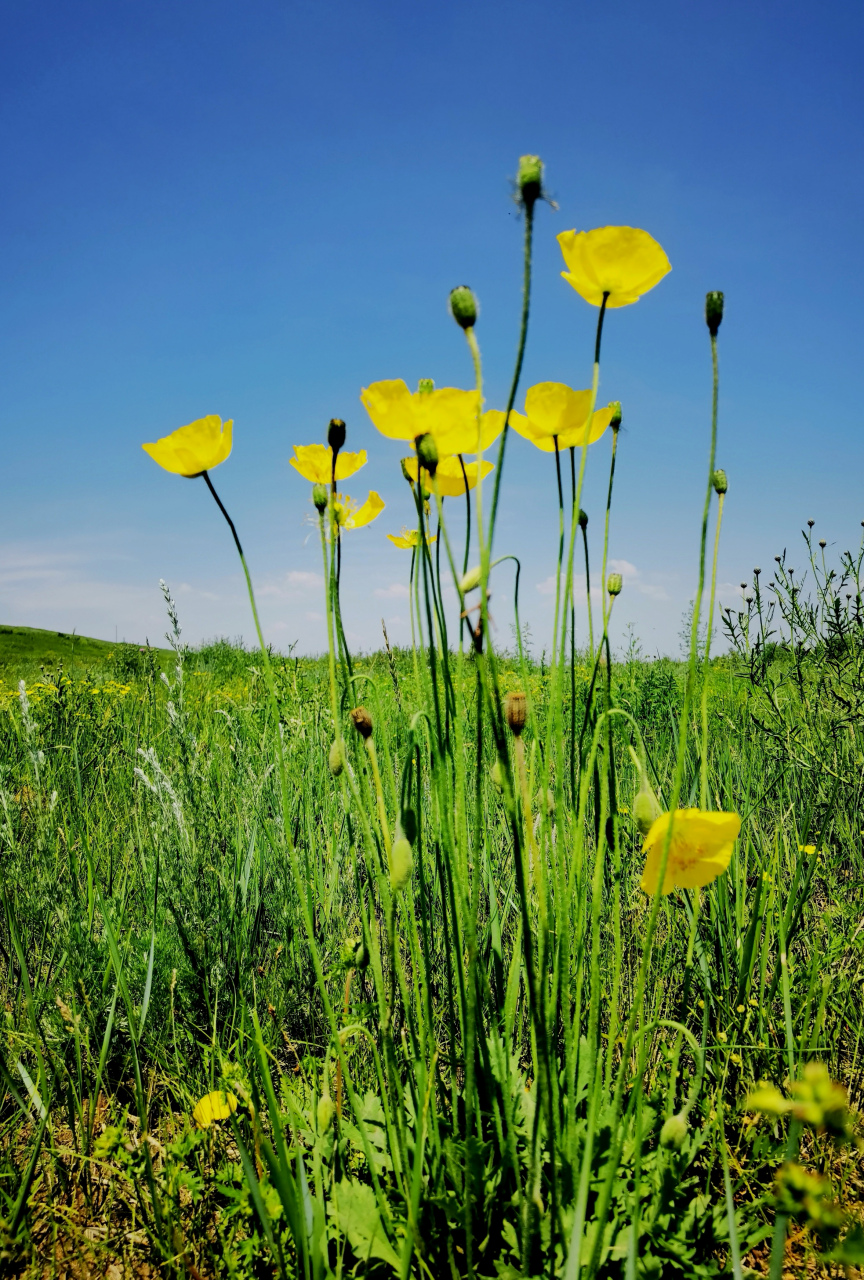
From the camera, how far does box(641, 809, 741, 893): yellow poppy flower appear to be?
927 millimetres

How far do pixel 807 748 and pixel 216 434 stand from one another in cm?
206

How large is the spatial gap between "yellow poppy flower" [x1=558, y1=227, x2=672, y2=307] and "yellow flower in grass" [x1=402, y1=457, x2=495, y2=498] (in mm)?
272

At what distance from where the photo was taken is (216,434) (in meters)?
0.98

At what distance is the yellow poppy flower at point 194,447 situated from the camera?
96cm

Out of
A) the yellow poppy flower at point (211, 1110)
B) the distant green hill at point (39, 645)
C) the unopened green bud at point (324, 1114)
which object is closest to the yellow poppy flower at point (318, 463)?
the unopened green bud at point (324, 1114)

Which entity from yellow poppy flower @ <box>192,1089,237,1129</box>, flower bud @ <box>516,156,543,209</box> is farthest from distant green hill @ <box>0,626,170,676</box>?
flower bud @ <box>516,156,543,209</box>

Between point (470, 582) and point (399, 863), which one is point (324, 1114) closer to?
point (399, 863)

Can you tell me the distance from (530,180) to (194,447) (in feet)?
1.90

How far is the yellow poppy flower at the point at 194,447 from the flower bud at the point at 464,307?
444 mm

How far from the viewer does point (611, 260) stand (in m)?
0.81

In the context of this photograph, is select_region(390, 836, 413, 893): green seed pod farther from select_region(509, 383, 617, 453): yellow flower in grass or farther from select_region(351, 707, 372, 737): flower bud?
select_region(509, 383, 617, 453): yellow flower in grass

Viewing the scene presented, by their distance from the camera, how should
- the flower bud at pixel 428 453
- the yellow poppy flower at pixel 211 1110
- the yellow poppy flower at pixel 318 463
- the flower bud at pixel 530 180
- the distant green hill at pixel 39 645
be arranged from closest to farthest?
the flower bud at pixel 530 180, the flower bud at pixel 428 453, the yellow poppy flower at pixel 318 463, the yellow poppy flower at pixel 211 1110, the distant green hill at pixel 39 645

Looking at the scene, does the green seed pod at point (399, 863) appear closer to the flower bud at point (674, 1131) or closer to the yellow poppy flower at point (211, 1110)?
the flower bud at point (674, 1131)

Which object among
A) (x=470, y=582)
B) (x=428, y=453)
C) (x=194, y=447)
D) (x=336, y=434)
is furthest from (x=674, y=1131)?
(x=194, y=447)
